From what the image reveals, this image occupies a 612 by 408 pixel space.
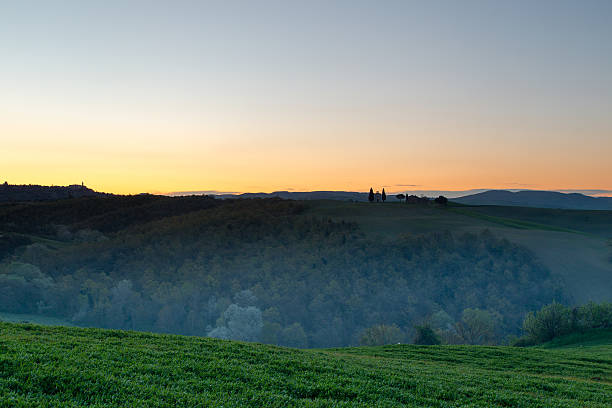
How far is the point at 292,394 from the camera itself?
39.7ft

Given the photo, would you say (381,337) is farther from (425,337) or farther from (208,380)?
(208,380)

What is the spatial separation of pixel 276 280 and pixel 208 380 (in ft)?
341

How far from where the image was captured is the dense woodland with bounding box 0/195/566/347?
307 ft

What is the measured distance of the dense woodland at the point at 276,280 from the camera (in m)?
93.6

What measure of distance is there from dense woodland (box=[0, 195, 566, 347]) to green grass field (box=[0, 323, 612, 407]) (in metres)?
51.4

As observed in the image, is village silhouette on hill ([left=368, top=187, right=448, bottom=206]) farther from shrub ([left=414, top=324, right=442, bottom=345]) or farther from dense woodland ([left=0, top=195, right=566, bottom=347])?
shrub ([left=414, top=324, right=442, bottom=345])

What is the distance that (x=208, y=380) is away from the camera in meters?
12.4

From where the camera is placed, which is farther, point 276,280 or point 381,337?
point 276,280

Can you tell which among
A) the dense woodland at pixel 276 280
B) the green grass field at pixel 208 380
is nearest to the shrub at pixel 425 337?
the dense woodland at pixel 276 280

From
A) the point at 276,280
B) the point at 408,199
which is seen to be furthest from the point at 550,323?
the point at 408,199

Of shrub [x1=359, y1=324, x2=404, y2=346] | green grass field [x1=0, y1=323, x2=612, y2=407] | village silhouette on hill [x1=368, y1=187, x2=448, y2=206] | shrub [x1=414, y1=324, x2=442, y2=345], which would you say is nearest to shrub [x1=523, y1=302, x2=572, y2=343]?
shrub [x1=414, y1=324, x2=442, y2=345]

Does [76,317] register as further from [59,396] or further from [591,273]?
[591,273]

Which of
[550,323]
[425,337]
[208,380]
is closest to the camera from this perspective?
[208,380]

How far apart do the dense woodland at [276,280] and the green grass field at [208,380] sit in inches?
2025
